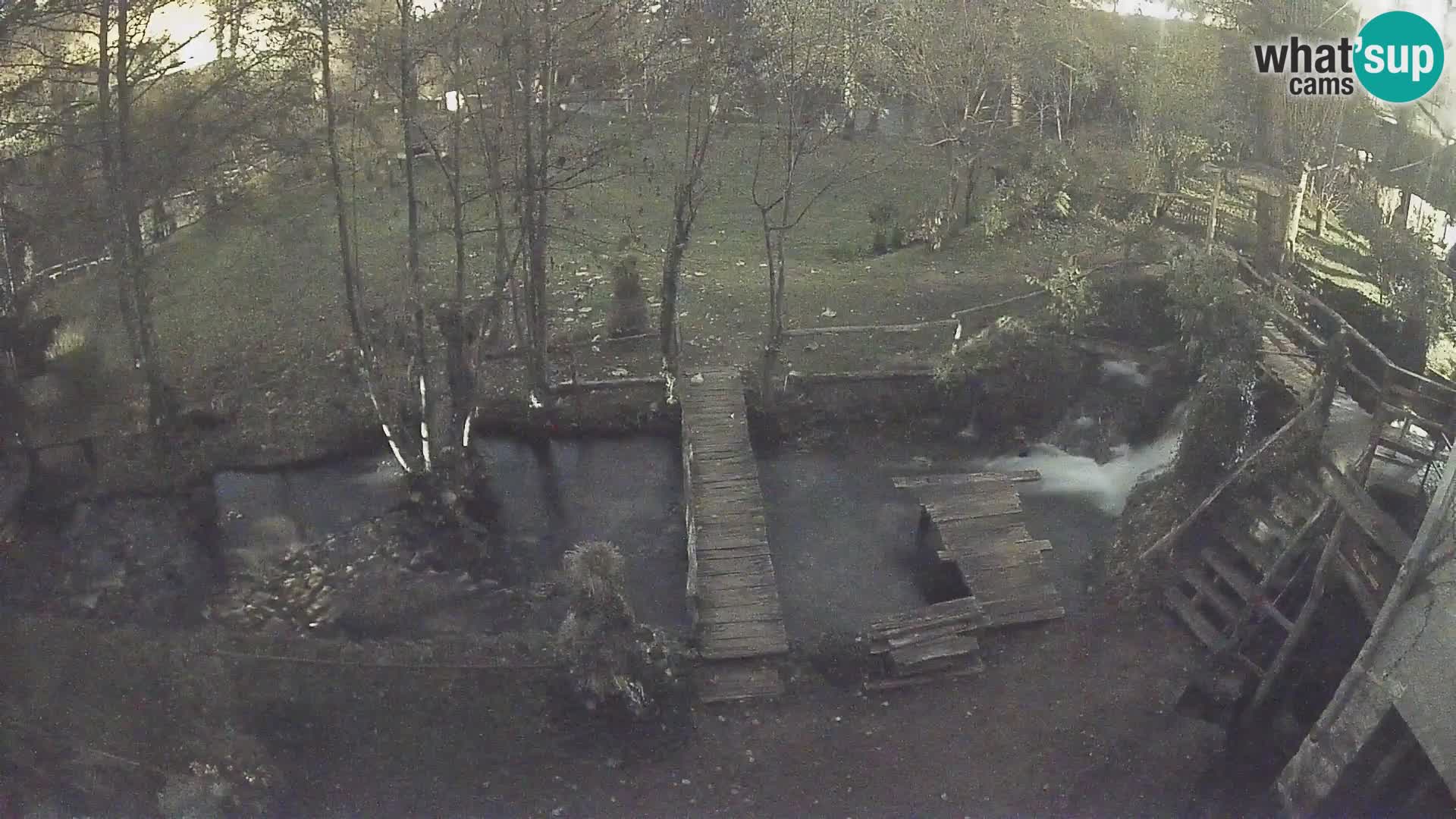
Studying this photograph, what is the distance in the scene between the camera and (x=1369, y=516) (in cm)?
859

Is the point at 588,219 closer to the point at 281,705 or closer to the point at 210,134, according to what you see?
the point at 210,134

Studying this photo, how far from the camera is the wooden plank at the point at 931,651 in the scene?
10.0 meters

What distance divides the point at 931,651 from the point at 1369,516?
370cm

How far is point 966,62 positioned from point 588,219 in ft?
27.6

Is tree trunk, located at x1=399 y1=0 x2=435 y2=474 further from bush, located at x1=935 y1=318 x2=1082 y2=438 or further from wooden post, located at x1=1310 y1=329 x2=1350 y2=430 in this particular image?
wooden post, located at x1=1310 y1=329 x2=1350 y2=430

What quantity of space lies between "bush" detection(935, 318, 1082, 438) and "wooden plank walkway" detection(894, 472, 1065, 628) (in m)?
2.28

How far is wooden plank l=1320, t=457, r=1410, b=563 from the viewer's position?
27.0 ft

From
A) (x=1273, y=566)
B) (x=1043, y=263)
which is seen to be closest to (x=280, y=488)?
(x=1273, y=566)

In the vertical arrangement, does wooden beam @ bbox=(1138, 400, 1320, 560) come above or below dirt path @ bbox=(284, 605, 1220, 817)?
above

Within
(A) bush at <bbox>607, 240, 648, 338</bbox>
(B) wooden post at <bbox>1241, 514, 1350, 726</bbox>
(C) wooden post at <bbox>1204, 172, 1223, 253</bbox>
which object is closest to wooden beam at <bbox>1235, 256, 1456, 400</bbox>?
(B) wooden post at <bbox>1241, 514, 1350, 726</bbox>

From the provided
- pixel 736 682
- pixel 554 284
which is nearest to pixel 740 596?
pixel 736 682

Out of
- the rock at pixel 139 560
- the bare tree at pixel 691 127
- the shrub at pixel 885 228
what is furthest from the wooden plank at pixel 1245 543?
the shrub at pixel 885 228

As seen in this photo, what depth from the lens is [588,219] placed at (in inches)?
947

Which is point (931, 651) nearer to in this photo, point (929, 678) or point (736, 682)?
point (929, 678)
